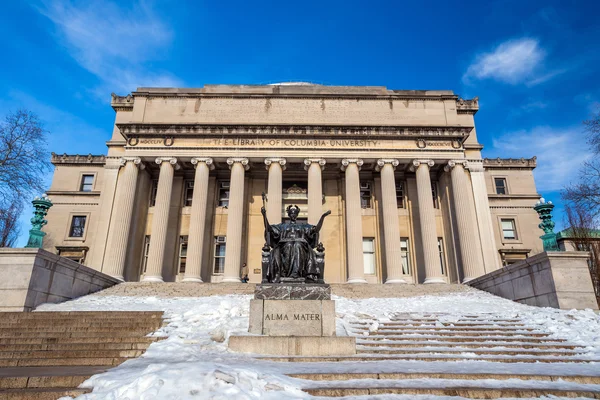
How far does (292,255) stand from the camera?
400 inches

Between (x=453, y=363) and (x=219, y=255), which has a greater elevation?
(x=219, y=255)

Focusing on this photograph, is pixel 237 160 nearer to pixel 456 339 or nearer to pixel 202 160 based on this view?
pixel 202 160

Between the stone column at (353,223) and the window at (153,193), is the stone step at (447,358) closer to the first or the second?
the stone column at (353,223)

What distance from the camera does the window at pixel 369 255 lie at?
2720 centimetres

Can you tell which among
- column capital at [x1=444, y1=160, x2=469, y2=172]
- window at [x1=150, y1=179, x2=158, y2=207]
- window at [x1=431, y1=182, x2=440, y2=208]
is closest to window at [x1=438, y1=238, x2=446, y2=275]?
window at [x1=431, y1=182, x2=440, y2=208]

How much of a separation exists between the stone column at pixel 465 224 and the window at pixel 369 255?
594 cm

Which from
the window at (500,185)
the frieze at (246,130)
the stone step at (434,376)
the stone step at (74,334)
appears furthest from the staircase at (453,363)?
the window at (500,185)

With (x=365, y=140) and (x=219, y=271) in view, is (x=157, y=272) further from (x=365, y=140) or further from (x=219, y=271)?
(x=365, y=140)

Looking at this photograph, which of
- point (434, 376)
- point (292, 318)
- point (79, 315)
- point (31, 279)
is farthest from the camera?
point (31, 279)

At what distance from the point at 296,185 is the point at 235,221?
6.35 metres

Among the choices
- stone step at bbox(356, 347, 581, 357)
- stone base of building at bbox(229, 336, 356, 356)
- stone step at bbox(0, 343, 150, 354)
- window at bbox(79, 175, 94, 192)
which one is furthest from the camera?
window at bbox(79, 175, 94, 192)

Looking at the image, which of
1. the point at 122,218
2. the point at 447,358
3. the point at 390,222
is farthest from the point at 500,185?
the point at 122,218

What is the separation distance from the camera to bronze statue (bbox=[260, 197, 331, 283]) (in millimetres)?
10008

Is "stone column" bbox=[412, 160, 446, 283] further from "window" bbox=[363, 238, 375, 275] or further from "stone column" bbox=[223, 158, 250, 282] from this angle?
"stone column" bbox=[223, 158, 250, 282]
